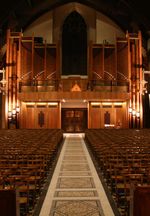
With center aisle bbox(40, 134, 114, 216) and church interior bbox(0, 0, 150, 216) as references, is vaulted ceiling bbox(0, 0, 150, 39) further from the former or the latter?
center aisle bbox(40, 134, 114, 216)

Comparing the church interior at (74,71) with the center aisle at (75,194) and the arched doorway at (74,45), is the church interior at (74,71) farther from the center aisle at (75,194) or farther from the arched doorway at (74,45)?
the center aisle at (75,194)

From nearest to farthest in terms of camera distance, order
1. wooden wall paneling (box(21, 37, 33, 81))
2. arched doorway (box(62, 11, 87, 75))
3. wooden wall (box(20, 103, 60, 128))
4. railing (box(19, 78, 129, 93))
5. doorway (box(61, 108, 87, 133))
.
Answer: railing (box(19, 78, 129, 93)) → wooden wall (box(20, 103, 60, 128)) → wooden wall paneling (box(21, 37, 33, 81)) → doorway (box(61, 108, 87, 133)) → arched doorway (box(62, 11, 87, 75))

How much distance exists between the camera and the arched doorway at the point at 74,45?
84.9 ft

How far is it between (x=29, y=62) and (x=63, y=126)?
5.35m

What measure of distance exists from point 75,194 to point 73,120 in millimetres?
18167

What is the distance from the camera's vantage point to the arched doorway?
25875 mm

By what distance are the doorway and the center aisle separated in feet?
49.9

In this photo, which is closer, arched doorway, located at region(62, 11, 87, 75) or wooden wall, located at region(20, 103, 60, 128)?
wooden wall, located at region(20, 103, 60, 128)

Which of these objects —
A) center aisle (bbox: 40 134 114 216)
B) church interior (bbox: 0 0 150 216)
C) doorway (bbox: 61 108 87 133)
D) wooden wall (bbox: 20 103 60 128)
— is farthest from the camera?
doorway (bbox: 61 108 87 133)

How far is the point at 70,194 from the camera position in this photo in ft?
17.3

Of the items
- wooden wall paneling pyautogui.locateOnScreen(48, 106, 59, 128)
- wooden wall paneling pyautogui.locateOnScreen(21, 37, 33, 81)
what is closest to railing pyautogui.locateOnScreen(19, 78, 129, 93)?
wooden wall paneling pyautogui.locateOnScreen(21, 37, 33, 81)

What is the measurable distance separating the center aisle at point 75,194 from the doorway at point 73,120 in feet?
49.9

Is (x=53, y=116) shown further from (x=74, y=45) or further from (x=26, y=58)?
(x=74, y=45)

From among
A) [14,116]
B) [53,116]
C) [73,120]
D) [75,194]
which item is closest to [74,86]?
[53,116]
